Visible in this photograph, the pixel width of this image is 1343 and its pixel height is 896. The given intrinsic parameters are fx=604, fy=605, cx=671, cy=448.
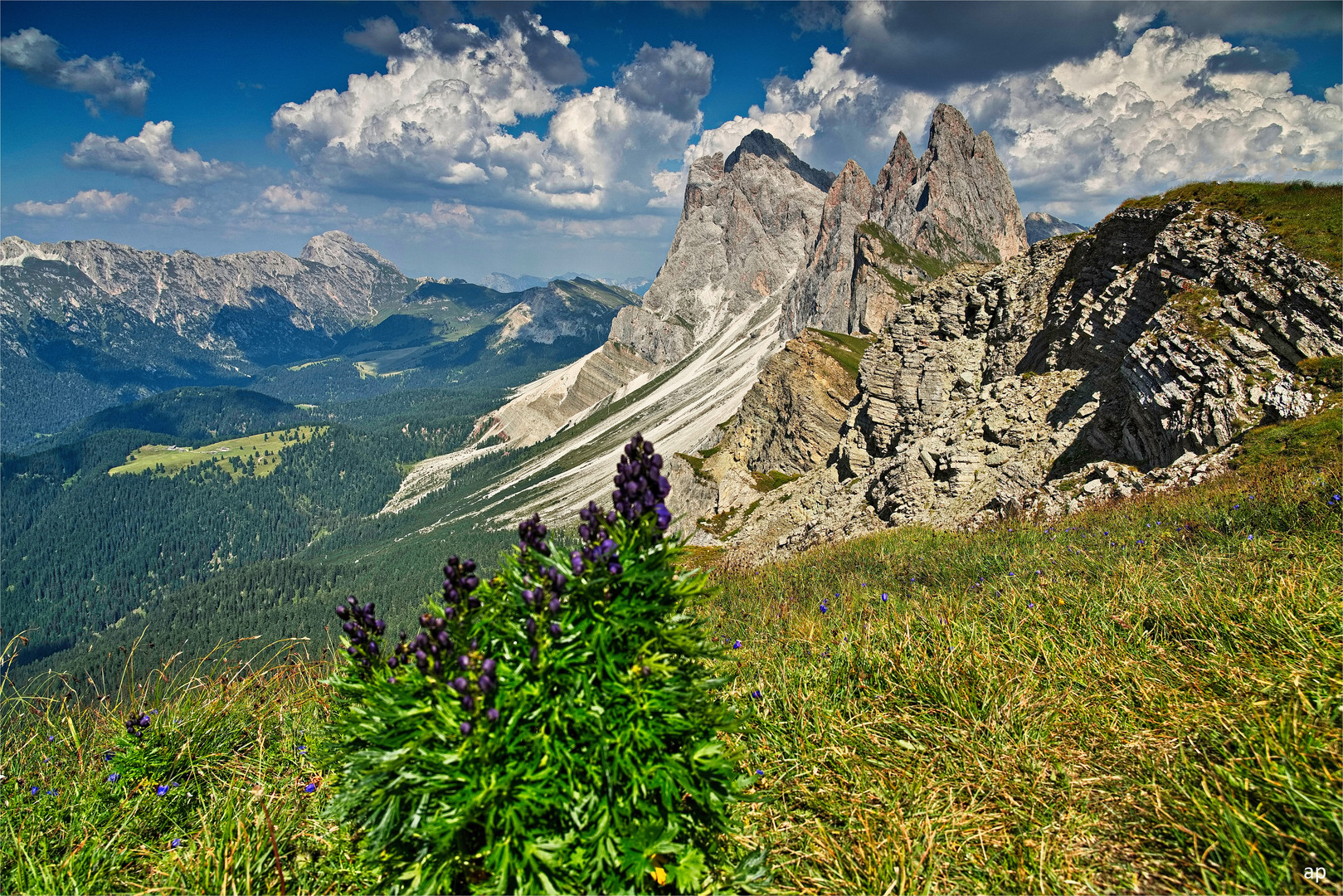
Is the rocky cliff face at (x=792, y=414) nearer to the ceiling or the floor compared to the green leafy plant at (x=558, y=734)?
nearer to the floor

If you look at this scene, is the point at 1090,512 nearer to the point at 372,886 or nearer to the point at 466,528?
the point at 372,886

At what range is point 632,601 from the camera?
128 inches

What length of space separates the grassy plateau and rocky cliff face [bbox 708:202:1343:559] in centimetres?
1131

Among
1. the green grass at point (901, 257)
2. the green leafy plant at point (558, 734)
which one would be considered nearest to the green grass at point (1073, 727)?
the green leafy plant at point (558, 734)

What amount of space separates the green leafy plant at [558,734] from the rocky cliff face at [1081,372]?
52.3ft

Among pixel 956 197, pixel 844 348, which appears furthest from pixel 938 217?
pixel 844 348

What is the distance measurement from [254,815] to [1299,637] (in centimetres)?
797

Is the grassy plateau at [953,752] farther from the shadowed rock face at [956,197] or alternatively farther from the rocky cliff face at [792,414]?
the shadowed rock face at [956,197]

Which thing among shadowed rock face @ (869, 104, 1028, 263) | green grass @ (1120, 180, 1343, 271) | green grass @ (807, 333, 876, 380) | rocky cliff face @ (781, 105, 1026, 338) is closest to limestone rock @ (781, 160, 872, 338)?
rocky cliff face @ (781, 105, 1026, 338)

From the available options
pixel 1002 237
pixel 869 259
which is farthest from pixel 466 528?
pixel 1002 237

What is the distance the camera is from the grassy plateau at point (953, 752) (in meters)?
3.50

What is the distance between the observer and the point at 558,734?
3.05m

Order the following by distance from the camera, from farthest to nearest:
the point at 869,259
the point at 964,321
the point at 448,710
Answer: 1. the point at 869,259
2. the point at 964,321
3. the point at 448,710

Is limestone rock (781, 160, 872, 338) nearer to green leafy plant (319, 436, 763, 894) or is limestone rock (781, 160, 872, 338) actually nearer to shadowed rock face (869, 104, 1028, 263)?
shadowed rock face (869, 104, 1028, 263)
